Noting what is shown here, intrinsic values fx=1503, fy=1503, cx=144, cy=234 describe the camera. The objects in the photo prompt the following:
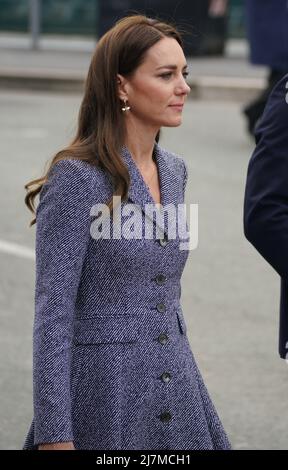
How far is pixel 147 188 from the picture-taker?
11.9 ft

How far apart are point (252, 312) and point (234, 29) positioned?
18873 millimetres

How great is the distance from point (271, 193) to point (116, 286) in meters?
0.43

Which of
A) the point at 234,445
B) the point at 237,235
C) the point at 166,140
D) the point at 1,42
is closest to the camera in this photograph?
the point at 234,445

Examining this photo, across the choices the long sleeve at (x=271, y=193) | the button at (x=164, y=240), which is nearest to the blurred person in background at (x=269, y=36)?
the button at (x=164, y=240)

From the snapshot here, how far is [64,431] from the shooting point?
3.40m

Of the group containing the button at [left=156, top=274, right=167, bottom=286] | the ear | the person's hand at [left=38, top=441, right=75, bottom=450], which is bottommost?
the person's hand at [left=38, top=441, right=75, bottom=450]

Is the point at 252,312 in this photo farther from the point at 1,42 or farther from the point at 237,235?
→ the point at 1,42

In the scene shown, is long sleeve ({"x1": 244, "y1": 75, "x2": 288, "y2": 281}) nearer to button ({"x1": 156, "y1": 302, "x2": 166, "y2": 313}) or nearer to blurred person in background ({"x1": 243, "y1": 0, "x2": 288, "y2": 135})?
button ({"x1": 156, "y1": 302, "x2": 166, "y2": 313})

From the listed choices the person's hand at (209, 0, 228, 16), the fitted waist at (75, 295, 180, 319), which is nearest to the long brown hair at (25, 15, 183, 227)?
the fitted waist at (75, 295, 180, 319)

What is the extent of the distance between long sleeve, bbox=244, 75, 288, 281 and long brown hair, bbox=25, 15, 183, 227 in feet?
1.03

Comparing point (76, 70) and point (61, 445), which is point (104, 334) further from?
point (76, 70)

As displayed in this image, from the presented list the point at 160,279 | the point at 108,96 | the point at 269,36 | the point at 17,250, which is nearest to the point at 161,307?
the point at 160,279

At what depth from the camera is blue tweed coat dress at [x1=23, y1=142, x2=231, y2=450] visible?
3436 millimetres

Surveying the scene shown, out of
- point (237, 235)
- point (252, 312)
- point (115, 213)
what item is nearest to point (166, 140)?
point (237, 235)
